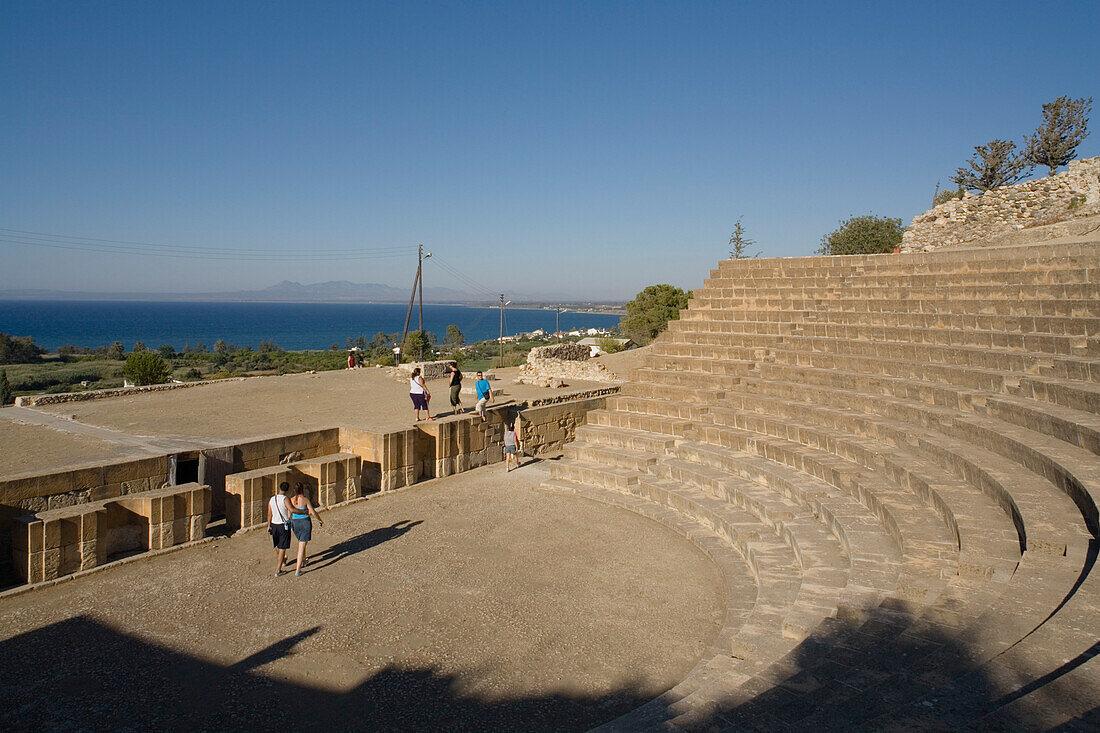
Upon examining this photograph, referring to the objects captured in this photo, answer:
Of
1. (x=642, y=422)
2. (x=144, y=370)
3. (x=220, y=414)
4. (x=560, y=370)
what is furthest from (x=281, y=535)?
(x=144, y=370)

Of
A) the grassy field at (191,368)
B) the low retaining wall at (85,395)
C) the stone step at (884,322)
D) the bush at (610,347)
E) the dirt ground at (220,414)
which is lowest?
the grassy field at (191,368)

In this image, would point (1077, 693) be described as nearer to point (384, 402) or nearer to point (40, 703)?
point (40, 703)

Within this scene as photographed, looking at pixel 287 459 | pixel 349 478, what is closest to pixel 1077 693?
pixel 349 478

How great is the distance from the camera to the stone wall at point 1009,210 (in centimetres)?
1670

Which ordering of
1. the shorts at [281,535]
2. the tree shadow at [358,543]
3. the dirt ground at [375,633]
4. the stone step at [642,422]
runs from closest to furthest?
the dirt ground at [375,633]
the shorts at [281,535]
the tree shadow at [358,543]
the stone step at [642,422]

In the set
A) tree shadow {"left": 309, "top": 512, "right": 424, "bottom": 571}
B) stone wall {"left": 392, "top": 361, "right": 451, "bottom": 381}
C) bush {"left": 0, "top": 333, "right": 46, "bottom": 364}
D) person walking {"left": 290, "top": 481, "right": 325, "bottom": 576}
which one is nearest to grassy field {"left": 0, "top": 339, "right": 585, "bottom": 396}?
bush {"left": 0, "top": 333, "right": 46, "bottom": 364}

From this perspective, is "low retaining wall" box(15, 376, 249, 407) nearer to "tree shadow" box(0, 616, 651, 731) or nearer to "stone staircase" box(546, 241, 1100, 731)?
"tree shadow" box(0, 616, 651, 731)

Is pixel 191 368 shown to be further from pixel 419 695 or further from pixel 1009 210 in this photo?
pixel 1009 210

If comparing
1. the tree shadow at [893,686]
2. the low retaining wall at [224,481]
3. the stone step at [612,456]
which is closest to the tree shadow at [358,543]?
the low retaining wall at [224,481]

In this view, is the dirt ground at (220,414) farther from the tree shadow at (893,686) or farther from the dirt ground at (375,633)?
the tree shadow at (893,686)

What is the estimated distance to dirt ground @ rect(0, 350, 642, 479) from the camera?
1107cm

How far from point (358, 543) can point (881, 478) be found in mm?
7201

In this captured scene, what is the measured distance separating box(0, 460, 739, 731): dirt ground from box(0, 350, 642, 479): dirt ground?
9.65 feet

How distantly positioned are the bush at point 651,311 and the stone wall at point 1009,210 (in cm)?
1932
